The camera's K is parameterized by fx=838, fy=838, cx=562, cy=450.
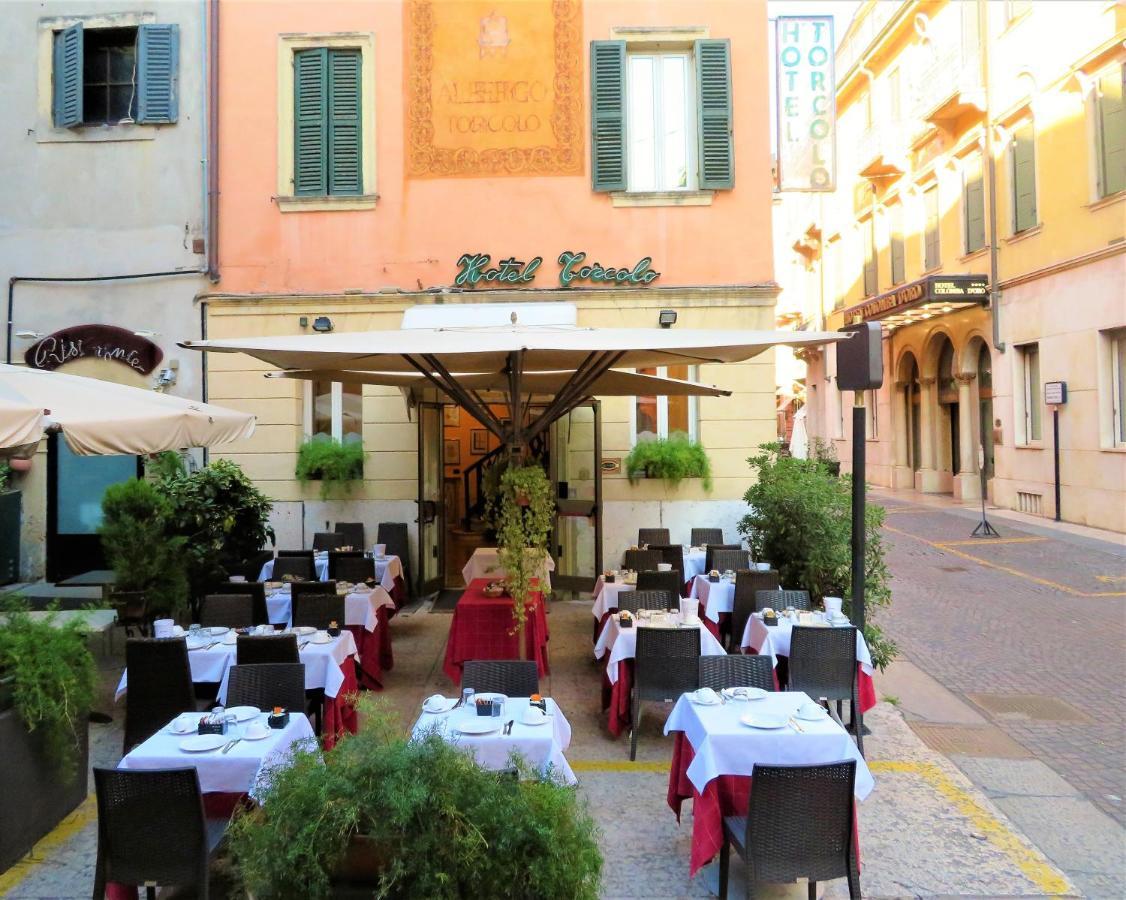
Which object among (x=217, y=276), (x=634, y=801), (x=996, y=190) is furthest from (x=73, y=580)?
(x=996, y=190)

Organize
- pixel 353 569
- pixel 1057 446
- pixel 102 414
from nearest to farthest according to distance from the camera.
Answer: pixel 102 414 < pixel 353 569 < pixel 1057 446

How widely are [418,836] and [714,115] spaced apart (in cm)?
1026

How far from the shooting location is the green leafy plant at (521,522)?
18.8 feet

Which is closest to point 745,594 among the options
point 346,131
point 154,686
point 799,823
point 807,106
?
point 799,823

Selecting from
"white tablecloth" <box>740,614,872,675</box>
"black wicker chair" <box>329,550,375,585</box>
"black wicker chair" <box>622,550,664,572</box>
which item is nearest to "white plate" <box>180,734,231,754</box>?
"white tablecloth" <box>740,614,872,675</box>

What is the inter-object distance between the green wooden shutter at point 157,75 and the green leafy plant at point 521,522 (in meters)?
8.33

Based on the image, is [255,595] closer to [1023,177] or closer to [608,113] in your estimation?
[608,113]

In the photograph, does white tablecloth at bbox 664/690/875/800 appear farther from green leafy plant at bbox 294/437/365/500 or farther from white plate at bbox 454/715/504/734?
green leafy plant at bbox 294/437/365/500

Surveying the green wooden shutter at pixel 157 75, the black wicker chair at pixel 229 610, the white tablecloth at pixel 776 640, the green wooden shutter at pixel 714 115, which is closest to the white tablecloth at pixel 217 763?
the black wicker chair at pixel 229 610

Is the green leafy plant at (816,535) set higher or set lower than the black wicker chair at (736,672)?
higher

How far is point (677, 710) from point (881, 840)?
3.95ft

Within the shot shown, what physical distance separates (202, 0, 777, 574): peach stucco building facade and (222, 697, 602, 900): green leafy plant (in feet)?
26.7

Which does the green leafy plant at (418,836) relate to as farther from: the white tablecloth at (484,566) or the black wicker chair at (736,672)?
the white tablecloth at (484,566)

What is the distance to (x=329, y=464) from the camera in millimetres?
10680
